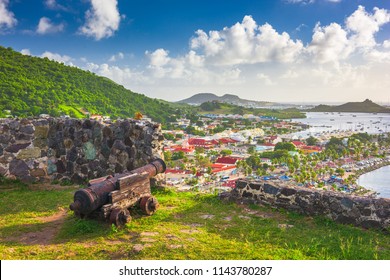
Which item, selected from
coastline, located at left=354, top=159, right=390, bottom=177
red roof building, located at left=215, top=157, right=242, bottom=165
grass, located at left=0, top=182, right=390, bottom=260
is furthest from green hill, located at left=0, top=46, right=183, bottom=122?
coastline, located at left=354, top=159, right=390, bottom=177

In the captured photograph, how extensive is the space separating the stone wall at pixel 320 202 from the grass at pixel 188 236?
0.45 ft

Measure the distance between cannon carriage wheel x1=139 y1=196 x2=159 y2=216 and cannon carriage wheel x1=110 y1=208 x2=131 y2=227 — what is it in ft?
1.39

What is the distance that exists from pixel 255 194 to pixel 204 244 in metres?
2.01

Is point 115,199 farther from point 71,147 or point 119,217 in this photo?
point 71,147

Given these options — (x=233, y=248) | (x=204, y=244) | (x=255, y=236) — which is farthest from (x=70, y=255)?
(x=255, y=236)

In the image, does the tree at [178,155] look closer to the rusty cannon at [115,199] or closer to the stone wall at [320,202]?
the stone wall at [320,202]

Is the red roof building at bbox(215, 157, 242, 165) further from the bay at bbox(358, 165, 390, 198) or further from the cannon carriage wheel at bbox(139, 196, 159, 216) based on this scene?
the cannon carriage wheel at bbox(139, 196, 159, 216)

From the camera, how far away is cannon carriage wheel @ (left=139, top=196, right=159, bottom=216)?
4766 mm

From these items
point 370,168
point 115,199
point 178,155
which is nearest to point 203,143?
point 178,155

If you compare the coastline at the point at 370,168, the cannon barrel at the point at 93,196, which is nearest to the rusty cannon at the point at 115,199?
the cannon barrel at the point at 93,196

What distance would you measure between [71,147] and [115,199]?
3164 millimetres

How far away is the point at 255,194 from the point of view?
549cm

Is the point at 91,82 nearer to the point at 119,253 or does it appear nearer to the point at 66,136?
the point at 66,136

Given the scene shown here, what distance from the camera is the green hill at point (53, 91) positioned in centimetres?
3803
